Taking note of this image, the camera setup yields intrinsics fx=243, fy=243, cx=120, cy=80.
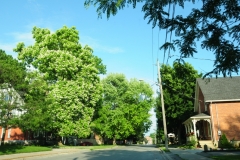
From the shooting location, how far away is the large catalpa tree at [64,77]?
32.1m

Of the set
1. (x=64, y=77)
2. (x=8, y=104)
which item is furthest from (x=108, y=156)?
(x=64, y=77)

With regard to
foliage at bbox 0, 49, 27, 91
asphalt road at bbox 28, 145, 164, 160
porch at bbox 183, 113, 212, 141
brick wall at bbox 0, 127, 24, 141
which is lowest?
asphalt road at bbox 28, 145, 164, 160

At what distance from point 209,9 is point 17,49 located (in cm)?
3573

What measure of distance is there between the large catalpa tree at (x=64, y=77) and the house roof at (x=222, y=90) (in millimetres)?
15349

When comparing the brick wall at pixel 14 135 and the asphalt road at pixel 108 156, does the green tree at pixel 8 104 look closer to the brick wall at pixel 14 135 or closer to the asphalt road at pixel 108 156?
the asphalt road at pixel 108 156

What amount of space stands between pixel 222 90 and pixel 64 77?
21646 millimetres

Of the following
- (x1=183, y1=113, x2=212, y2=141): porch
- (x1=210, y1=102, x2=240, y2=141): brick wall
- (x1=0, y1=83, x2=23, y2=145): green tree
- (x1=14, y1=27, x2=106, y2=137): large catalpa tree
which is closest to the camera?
(x1=0, y1=83, x2=23, y2=145): green tree

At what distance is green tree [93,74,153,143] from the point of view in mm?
46375

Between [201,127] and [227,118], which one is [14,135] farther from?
[227,118]

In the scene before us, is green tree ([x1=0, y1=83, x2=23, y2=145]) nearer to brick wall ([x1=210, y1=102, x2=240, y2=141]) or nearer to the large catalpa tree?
the large catalpa tree

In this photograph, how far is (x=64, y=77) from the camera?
3462 centimetres

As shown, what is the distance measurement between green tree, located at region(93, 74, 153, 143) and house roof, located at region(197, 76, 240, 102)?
18.6m

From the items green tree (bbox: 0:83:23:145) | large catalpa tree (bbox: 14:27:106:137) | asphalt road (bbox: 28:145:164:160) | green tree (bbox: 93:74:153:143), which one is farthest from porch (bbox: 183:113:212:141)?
green tree (bbox: 0:83:23:145)

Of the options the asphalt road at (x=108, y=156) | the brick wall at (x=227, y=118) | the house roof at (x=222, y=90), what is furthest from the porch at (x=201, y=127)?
the asphalt road at (x=108, y=156)
